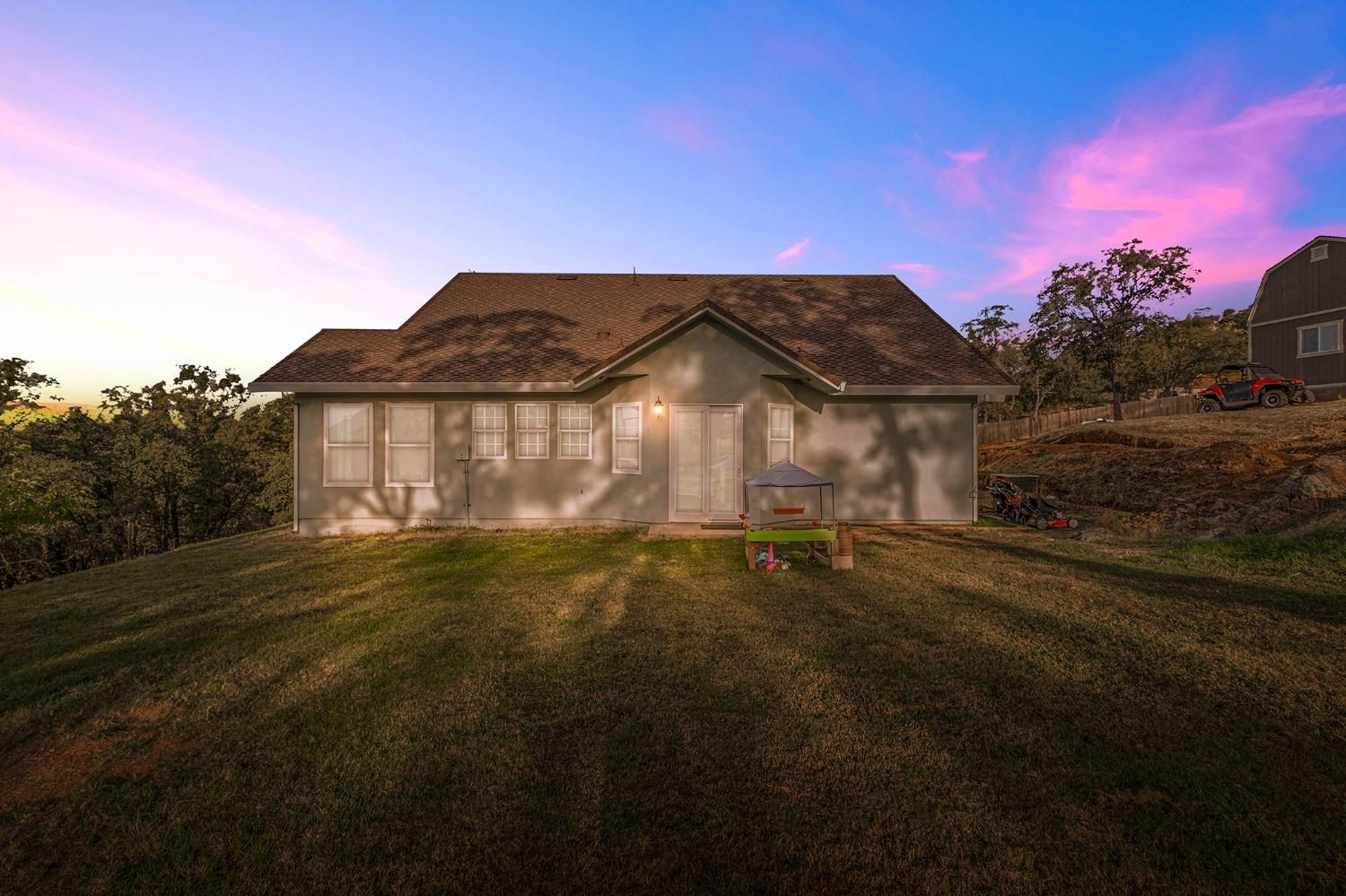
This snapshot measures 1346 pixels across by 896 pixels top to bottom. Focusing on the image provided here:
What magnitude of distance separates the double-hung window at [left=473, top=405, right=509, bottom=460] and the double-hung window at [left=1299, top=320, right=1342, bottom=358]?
33245mm

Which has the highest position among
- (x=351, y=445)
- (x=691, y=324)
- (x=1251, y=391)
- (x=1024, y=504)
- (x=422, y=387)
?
(x=691, y=324)

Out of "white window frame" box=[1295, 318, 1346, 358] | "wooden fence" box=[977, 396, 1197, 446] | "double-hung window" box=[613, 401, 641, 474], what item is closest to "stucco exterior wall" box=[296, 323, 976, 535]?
"double-hung window" box=[613, 401, 641, 474]

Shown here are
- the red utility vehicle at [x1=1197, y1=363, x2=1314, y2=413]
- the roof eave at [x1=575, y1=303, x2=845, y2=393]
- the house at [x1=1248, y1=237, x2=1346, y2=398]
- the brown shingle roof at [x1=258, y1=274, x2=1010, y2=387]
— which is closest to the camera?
the roof eave at [x1=575, y1=303, x2=845, y2=393]

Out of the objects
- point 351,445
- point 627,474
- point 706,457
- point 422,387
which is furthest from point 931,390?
point 351,445

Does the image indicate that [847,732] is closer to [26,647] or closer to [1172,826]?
[1172,826]

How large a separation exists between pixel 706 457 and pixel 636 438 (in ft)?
5.34

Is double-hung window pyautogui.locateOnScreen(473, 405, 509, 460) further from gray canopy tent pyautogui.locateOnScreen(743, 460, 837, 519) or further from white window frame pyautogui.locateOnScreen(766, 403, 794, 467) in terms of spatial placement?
gray canopy tent pyautogui.locateOnScreen(743, 460, 837, 519)

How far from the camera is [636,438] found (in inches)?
496

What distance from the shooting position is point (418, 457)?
13039 mm

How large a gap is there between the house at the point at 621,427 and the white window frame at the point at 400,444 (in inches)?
1.1

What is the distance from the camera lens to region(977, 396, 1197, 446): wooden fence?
30156 millimetres

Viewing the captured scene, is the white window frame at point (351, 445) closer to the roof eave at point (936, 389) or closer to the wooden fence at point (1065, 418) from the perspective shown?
Answer: the roof eave at point (936, 389)

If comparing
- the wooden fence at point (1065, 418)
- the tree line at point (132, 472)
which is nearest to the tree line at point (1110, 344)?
the wooden fence at point (1065, 418)

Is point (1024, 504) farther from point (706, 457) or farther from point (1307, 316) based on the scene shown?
point (1307, 316)
